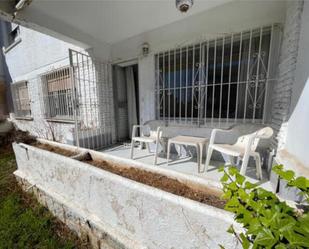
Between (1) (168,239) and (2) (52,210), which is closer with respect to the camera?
(1) (168,239)

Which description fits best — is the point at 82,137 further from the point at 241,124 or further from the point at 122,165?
the point at 241,124

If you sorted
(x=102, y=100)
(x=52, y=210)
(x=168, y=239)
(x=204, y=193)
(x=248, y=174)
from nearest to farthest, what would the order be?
(x=168, y=239) → (x=204, y=193) → (x=52, y=210) → (x=248, y=174) → (x=102, y=100)

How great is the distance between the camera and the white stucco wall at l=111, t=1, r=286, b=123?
223 centimetres

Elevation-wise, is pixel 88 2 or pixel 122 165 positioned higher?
pixel 88 2

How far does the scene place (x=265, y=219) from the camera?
21.9 inches

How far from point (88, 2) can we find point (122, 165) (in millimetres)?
2345

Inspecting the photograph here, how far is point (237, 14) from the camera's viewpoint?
238 centimetres

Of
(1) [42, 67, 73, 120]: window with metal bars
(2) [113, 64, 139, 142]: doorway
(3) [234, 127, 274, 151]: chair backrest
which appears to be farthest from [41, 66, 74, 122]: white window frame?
(3) [234, 127, 274, 151]: chair backrest

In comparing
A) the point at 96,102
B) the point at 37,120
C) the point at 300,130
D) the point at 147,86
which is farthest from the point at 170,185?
the point at 37,120

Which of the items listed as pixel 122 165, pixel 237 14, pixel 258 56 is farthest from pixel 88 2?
pixel 258 56

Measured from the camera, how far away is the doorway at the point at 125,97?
4039 mm

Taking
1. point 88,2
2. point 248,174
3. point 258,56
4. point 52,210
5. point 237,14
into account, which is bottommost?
point 52,210

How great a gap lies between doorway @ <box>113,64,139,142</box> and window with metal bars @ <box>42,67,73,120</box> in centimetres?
121

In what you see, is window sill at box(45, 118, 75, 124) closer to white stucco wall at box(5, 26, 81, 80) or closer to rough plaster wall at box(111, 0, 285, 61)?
white stucco wall at box(5, 26, 81, 80)
